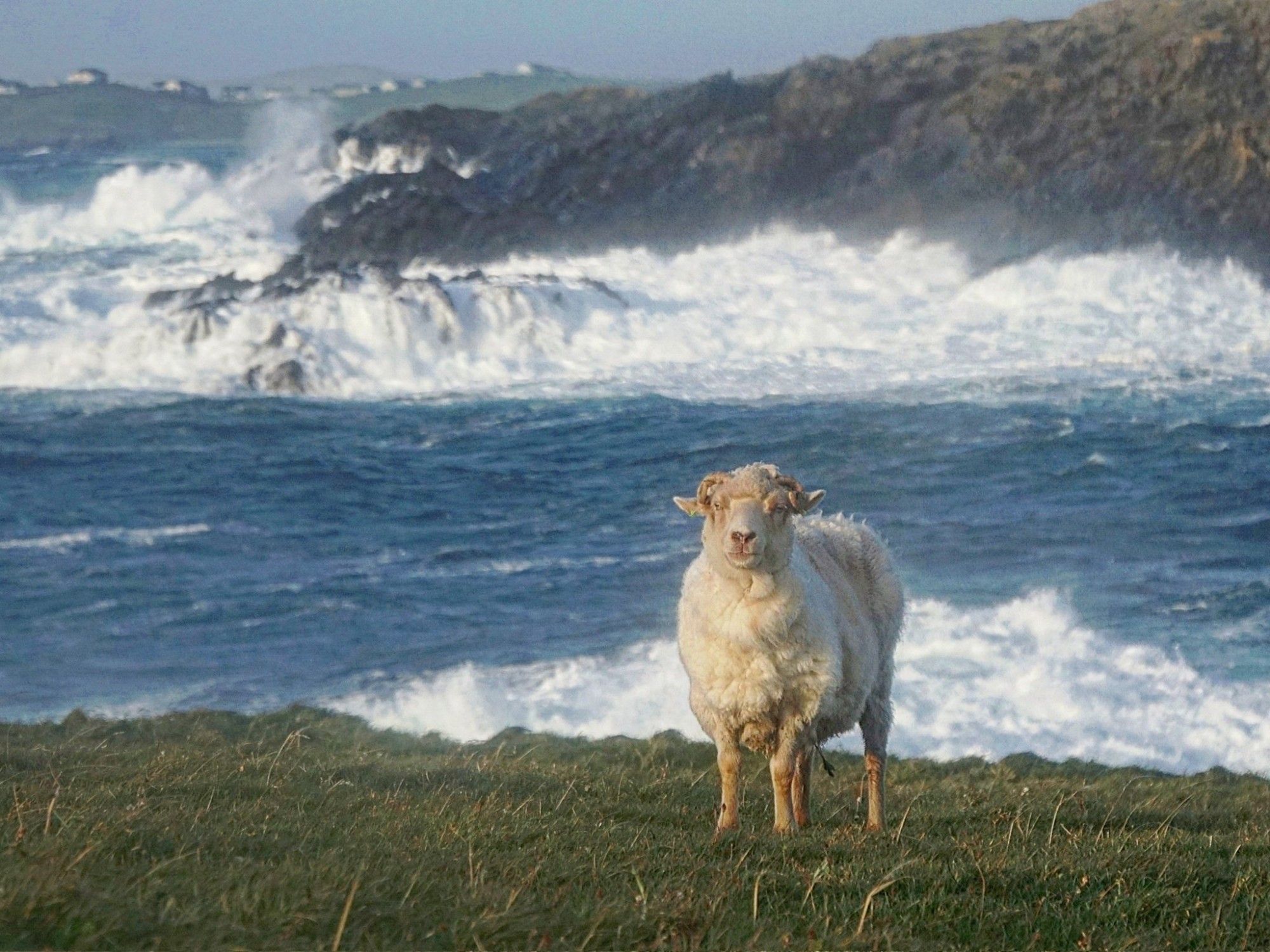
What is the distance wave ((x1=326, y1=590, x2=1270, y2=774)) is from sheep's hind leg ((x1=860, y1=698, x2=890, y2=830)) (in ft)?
27.6

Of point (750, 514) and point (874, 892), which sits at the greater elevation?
point (750, 514)

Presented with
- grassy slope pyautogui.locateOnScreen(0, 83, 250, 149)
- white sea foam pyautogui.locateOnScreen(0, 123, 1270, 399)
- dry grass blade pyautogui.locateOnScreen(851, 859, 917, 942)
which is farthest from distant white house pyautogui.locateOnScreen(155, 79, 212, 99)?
dry grass blade pyautogui.locateOnScreen(851, 859, 917, 942)

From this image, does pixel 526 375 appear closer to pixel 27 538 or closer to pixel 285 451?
pixel 285 451

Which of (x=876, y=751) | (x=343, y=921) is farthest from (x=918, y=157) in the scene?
(x=343, y=921)

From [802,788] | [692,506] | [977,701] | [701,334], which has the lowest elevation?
[977,701]

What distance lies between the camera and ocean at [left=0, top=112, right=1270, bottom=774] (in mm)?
20672

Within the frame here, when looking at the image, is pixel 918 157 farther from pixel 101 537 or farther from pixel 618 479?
pixel 101 537

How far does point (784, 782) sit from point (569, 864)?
1.98 meters

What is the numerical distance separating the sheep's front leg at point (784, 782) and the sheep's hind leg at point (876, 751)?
699 millimetres

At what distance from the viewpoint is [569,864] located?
23.0 feet

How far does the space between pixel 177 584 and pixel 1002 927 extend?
20214 mm

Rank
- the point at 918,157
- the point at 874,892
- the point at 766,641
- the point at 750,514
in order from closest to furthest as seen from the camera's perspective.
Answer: the point at 874,892
the point at 750,514
the point at 766,641
the point at 918,157

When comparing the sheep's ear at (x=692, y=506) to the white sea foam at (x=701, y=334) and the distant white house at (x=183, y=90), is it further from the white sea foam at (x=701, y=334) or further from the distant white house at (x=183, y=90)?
the distant white house at (x=183, y=90)

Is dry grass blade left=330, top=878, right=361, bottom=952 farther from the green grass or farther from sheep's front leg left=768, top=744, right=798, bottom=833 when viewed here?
sheep's front leg left=768, top=744, right=798, bottom=833
